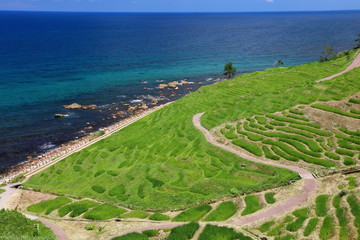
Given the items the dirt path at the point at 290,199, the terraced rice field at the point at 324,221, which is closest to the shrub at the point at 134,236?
the dirt path at the point at 290,199

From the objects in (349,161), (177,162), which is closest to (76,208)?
(177,162)

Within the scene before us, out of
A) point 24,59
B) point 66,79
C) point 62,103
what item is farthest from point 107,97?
point 24,59

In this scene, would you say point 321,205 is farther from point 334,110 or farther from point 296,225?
point 334,110

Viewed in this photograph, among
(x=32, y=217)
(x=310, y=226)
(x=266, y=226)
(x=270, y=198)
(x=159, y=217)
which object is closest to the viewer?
(x=310, y=226)

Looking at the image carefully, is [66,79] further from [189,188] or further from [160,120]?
[189,188]

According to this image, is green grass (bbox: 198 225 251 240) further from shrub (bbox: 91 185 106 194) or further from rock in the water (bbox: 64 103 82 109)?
rock in the water (bbox: 64 103 82 109)
